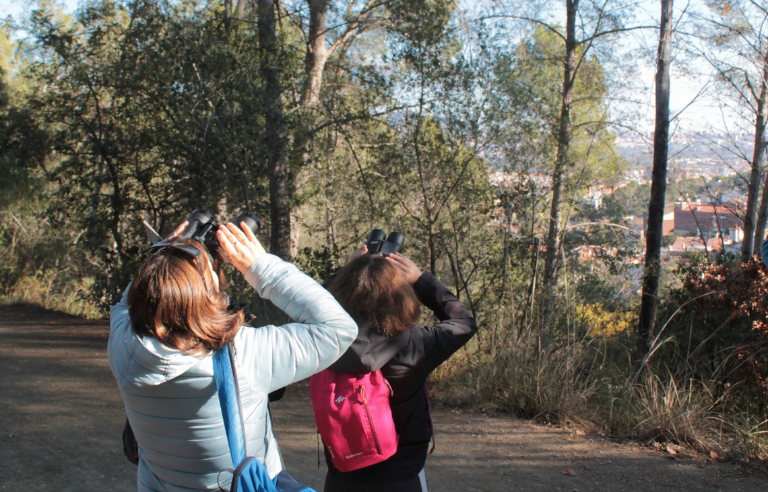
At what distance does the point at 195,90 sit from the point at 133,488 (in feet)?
17.1

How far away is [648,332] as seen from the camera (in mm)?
6691

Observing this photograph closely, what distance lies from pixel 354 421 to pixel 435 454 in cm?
274

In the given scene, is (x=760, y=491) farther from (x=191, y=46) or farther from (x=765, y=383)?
(x=191, y=46)

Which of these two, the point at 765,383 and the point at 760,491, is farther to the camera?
the point at 765,383

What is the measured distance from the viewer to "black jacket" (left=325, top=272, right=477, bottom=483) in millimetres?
1985

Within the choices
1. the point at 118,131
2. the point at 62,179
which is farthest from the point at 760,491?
the point at 62,179

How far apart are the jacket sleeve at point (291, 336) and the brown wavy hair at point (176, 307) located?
11 centimetres

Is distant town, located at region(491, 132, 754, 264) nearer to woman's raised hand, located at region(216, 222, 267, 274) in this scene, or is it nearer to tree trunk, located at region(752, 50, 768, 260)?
tree trunk, located at region(752, 50, 768, 260)

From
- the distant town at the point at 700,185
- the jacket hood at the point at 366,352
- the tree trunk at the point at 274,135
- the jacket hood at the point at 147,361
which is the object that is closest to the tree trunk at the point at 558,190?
the distant town at the point at 700,185

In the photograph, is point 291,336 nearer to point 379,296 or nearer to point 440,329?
point 379,296

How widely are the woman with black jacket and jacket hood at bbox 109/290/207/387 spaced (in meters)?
0.64

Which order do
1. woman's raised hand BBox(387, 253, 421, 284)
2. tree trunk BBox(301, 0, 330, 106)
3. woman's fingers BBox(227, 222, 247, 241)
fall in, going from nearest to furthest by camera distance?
1. woman's fingers BBox(227, 222, 247, 241)
2. woman's raised hand BBox(387, 253, 421, 284)
3. tree trunk BBox(301, 0, 330, 106)

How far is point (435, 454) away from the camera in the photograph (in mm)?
4484

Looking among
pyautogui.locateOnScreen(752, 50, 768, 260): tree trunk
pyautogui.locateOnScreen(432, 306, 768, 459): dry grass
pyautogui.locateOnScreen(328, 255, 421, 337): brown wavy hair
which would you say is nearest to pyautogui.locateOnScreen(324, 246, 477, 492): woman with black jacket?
pyautogui.locateOnScreen(328, 255, 421, 337): brown wavy hair
